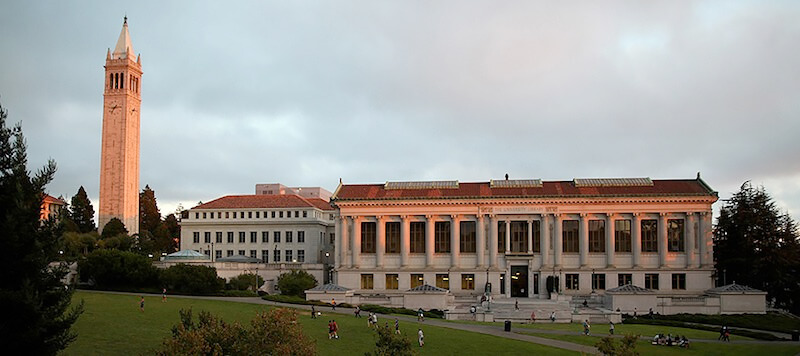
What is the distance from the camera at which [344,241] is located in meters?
92.9

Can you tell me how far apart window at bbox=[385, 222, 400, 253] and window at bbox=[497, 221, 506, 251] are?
12.8m

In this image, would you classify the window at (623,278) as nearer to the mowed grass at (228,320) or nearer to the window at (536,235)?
the window at (536,235)

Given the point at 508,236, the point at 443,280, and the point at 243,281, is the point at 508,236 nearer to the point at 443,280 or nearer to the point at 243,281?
the point at 443,280

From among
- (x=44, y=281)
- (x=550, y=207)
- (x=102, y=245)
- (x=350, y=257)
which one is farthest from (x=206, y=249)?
(x=44, y=281)

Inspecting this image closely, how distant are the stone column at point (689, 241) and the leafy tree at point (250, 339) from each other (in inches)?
2676

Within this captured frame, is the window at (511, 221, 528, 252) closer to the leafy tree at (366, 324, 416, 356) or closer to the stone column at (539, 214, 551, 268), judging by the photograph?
the stone column at (539, 214, 551, 268)

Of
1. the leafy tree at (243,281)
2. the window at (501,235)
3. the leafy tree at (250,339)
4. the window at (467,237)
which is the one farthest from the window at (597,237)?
the leafy tree at (250,339)

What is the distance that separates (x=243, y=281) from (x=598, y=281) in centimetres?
4277

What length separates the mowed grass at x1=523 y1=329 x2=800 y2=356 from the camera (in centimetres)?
4941

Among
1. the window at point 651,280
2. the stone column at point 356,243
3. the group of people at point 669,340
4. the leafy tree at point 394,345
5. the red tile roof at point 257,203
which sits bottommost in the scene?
the group of people at point 669,340

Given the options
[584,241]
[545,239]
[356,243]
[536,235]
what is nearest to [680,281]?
→ [584,241]

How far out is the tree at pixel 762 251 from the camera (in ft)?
256

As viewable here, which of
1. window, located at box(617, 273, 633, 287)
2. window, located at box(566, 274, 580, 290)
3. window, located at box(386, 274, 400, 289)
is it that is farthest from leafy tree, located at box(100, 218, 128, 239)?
window, located at box(617, 273, 633, 287)

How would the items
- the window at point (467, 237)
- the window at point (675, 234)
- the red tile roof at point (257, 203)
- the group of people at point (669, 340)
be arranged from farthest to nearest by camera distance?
the red tile roof at point (257, 203)
the window at point (467, 237)
the window at point (675, 234)
the group of people at point (669, 340)
